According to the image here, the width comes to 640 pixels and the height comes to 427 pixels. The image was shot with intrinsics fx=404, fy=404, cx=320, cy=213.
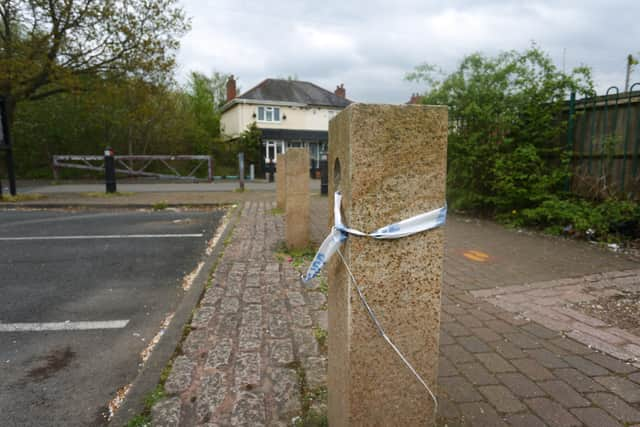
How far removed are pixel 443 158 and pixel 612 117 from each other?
22.0ft

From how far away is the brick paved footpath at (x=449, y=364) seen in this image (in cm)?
223

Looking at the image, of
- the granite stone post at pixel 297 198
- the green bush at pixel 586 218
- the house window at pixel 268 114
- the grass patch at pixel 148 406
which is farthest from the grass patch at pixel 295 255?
the house window at pixel 268 114

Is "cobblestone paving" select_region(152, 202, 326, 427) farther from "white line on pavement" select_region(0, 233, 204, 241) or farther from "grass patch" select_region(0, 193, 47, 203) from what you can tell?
"grass patch" select_region(0, 193, 47, 203)

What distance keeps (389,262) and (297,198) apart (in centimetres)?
423

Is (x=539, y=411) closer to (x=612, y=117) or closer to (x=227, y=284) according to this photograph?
(x=227, y=284)

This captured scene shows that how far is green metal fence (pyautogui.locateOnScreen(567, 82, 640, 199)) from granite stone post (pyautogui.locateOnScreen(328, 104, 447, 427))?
20.6 ft

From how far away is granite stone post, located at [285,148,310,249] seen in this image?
5727mm

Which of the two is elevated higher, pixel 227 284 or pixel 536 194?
pixel 536 194

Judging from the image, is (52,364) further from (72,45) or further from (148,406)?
(72,45)

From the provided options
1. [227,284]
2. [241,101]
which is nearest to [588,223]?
[227,284]

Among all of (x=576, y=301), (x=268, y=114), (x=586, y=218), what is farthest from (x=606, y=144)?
(x=268, y=114)

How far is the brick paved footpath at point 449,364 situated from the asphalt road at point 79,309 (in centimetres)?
50

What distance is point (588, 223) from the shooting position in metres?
6.37

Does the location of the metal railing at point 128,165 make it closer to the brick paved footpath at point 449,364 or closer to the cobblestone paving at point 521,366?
the brick paved footpath at point 449,364
